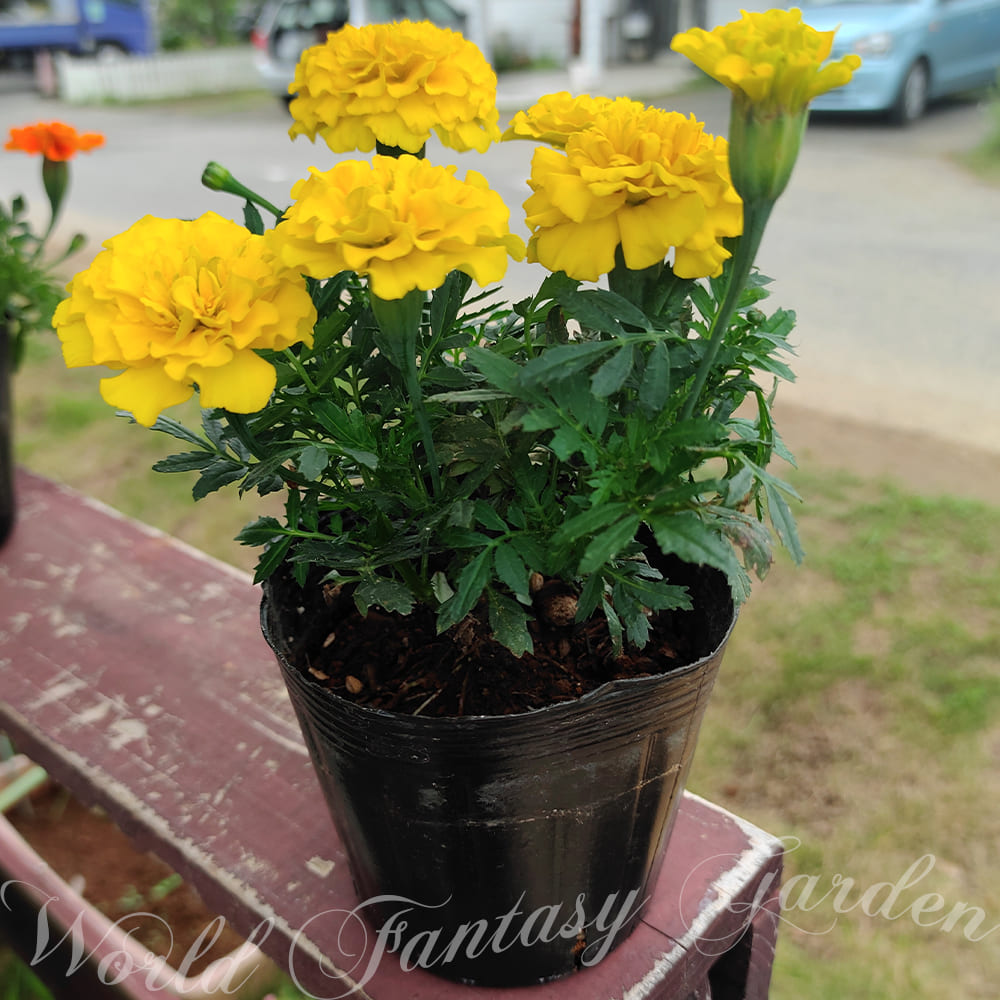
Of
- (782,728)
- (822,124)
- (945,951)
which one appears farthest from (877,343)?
(822,124)

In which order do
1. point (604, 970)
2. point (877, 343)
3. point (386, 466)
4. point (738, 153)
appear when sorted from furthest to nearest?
point (877, 343)
point (604, 970)
point (386, 466)
point (738, 153)

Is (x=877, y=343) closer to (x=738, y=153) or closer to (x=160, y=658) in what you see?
(x=160, y=658)

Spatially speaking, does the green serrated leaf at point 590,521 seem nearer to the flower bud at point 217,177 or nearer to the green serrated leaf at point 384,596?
the green serrated leaf at point 384,596

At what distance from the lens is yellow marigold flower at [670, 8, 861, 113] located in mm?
388

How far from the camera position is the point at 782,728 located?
1.50m

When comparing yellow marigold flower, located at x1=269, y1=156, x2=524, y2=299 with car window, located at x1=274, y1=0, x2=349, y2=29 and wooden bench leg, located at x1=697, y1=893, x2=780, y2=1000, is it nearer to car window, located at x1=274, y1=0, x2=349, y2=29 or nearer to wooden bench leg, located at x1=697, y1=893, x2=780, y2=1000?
wooden bench leg, located at x1=697, y1=893, x2=780, y2=1000

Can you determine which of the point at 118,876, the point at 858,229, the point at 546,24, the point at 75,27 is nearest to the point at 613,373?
the point at 118,876

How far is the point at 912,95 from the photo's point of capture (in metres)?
5.83

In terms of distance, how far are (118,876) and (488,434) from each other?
3.34 ft

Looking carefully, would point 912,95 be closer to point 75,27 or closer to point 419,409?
point 419,409

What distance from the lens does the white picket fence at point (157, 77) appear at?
9.41 meters

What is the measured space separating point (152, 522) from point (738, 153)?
1941 mm

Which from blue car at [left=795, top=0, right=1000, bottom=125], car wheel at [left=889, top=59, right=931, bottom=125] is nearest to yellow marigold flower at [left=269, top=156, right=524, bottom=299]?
blue car at [left=795, top=0, right=1000, bottom=125]

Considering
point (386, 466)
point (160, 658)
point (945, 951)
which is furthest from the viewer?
point (945, 951)
